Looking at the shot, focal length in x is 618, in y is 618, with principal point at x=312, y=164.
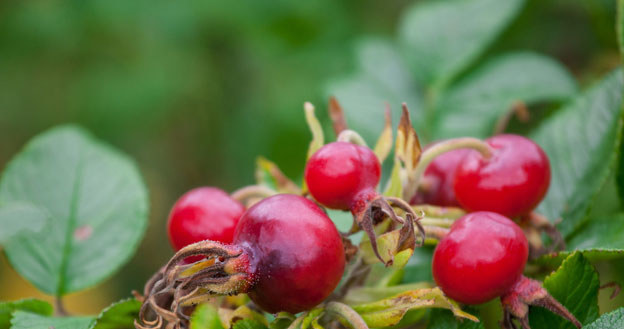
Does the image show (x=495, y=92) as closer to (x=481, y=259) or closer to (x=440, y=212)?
(x=440, y=212)

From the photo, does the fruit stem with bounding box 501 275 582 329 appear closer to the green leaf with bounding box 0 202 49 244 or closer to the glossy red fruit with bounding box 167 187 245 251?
the glossy red fruit with bounding box 167 187 245 251

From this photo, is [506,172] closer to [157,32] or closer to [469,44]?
[469,44]

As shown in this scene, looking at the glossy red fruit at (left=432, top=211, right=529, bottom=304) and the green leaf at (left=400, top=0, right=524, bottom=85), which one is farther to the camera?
the green leaf at (left=400, top=0, right=524, bottom=85)

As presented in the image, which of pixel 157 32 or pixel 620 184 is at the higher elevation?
pixel 157 32

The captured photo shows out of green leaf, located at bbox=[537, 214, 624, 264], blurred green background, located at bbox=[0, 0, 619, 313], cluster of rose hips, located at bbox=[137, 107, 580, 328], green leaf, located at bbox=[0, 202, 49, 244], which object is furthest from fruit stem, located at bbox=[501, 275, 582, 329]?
blurred green background, located at bbox=[0, 0, 619, 313]

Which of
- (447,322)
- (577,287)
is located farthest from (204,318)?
(577,287)

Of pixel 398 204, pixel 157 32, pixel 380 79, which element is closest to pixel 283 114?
pixel 157 32
